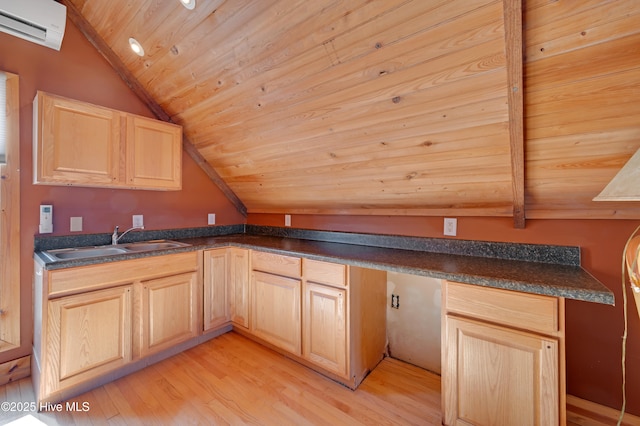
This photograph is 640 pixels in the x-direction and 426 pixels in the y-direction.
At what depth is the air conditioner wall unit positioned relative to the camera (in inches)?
63.8

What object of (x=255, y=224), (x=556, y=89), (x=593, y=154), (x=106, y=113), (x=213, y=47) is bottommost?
(x=255, y=224)

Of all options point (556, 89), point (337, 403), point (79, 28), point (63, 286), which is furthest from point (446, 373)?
point (79, 28)

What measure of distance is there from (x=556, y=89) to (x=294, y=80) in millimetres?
1293

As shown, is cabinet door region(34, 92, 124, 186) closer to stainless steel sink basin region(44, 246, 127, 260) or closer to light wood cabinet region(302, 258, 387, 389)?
stainless steel sink basin region(44, 246, 127, 260)

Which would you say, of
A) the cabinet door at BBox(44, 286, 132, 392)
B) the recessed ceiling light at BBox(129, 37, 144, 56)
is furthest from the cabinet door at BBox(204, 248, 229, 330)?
the recessed ceiling light at BBox(129, 37, 144, 56)

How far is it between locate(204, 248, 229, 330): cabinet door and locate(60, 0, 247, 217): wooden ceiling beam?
0.96 meters

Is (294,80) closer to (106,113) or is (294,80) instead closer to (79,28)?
(106,113)

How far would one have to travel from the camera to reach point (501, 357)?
127 centimetres

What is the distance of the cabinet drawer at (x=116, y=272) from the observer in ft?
5.29

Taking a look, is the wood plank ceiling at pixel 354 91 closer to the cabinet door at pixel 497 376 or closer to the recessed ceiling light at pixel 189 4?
the recessed ceiling light at pixel 189 4

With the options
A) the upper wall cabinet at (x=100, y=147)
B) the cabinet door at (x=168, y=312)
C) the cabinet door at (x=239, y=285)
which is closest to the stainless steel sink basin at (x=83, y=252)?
the cabinet door at (x=168, y=312)

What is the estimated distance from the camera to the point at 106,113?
1990 millimetres

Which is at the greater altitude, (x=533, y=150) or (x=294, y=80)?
(x=294, y=80)

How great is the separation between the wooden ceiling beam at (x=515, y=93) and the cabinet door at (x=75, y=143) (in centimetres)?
247
